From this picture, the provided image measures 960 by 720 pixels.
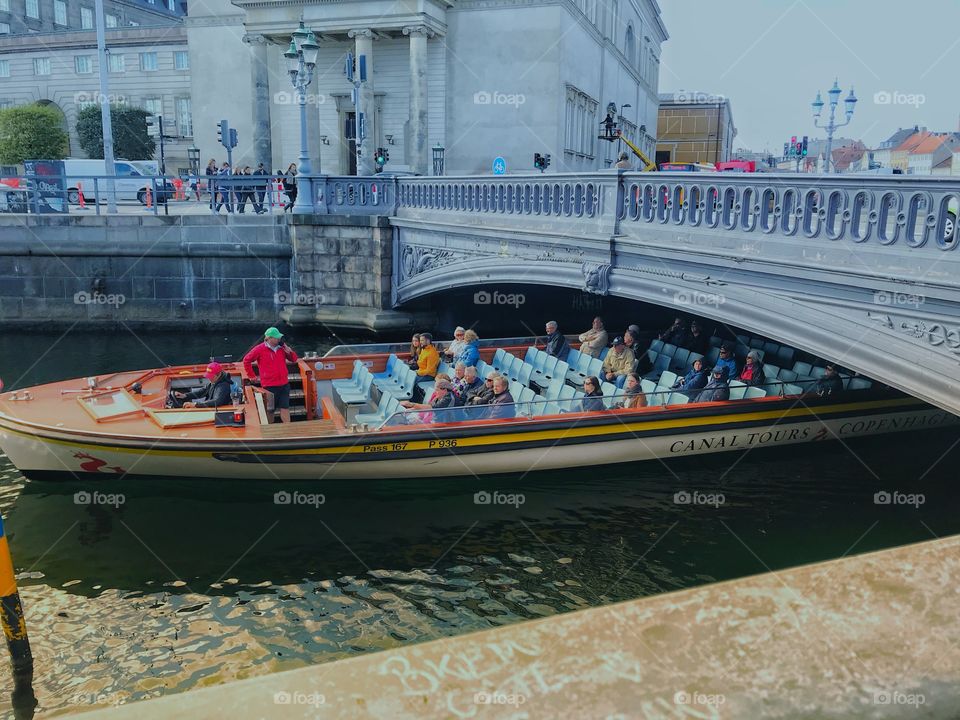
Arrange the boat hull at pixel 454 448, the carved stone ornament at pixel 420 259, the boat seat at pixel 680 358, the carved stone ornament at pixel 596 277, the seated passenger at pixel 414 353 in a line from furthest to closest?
the carved stone ornament at pixel 420 259
the boat seat at pixel 680 358
the seated passenger at pixel 414 353
the carved stone ornament at pixel 596 277
the boat hull at pixel 454 448

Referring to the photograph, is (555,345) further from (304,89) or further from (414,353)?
(304,89)

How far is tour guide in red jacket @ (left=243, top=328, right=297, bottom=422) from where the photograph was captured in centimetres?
1068

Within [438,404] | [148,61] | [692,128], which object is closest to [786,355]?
[438,404]

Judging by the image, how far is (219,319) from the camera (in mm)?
19906

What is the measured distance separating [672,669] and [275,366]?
969 centimetres

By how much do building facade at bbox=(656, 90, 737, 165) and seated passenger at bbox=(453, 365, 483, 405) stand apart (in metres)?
58.4

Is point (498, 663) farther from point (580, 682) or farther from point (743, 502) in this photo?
point (743, 502)

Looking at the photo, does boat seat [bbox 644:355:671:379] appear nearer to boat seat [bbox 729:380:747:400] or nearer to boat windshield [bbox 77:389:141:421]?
boat seat [bbox 729:380:747:400]

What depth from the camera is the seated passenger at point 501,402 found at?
1072 cm

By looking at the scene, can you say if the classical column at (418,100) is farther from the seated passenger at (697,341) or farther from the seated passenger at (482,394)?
the seated passenger at (482,394)

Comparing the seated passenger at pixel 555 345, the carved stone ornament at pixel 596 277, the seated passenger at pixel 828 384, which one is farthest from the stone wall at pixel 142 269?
the seated passenger at pixel 828 384

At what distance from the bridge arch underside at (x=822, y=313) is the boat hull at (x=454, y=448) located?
6.54 feet

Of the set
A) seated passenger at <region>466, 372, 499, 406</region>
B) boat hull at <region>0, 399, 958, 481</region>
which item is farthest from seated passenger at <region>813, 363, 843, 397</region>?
seated passenger at <region>466, 372, 499, 406</region>

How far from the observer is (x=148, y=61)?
46094mm
